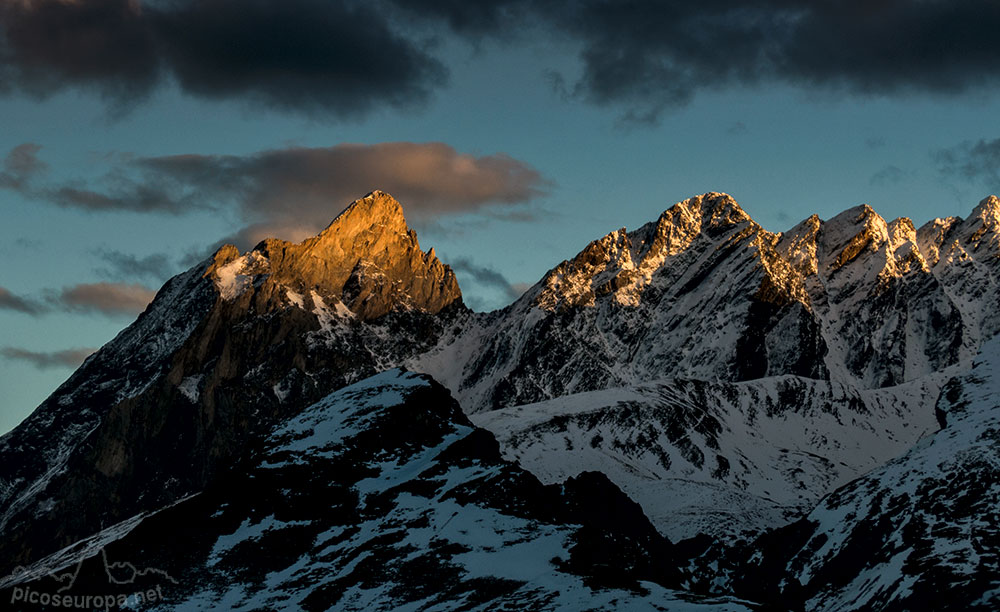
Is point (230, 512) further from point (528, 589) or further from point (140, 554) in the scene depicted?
point (528, 589)

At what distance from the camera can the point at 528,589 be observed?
157 m

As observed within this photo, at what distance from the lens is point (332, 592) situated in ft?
548

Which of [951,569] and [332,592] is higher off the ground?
[332,592]

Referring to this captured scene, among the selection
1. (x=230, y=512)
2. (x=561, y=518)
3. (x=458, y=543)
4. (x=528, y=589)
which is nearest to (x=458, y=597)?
(x=528, y=589)

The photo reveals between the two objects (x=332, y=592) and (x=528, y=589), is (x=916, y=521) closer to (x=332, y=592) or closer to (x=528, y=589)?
(x=528, y=589)

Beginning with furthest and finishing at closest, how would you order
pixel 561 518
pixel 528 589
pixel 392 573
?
pixel 561 518 < pixel 392 573 < pixel 528 589

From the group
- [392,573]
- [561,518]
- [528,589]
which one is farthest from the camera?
[561,518]

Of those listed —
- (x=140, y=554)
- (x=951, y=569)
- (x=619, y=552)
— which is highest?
(x=140, y=554)

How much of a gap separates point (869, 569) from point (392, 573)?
199ft

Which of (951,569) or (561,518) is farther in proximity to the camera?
(561,518)
